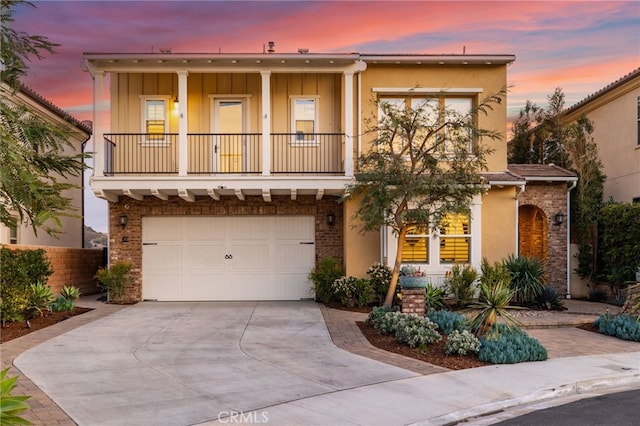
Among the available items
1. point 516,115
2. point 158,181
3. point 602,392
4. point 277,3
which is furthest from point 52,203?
point 516,115

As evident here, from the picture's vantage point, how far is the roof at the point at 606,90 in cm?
1736

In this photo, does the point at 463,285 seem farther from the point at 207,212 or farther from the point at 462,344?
the point at 207,212

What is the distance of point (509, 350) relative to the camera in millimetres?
9211

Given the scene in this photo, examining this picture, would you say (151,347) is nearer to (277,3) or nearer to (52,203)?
(52,203)

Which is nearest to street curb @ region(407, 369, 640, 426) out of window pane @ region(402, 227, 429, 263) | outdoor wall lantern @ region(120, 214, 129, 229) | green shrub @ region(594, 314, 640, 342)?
green shrub @ region(594, 314, 640, 342)

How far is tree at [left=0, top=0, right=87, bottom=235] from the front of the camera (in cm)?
461

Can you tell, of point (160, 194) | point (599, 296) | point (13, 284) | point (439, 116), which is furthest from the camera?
point (599, 296)

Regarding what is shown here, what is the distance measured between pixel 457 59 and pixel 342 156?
405 cm

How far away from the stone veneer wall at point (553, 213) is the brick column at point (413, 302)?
7598 millimetres

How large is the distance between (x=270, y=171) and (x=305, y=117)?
2.15m

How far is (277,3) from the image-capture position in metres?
14.6

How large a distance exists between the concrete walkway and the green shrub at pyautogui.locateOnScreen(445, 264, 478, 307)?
238 centimetres

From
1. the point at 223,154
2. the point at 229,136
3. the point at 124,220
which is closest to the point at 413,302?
the point at 223,154

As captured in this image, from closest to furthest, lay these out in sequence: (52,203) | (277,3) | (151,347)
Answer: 1. (52,203)
2. (151,347)
3. (277,3)
